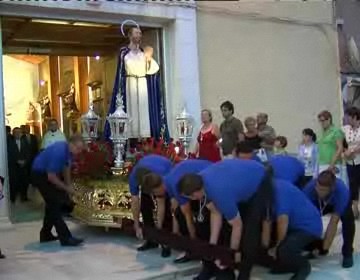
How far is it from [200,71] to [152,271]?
455 centimetres

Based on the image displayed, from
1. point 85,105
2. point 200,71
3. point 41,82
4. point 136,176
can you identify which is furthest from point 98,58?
point 136,176

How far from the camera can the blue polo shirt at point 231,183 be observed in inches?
163

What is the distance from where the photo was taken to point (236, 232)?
14.0 feet

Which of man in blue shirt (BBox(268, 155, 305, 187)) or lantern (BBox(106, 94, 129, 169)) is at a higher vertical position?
lantern (BBox(106, 94, 129, 169))

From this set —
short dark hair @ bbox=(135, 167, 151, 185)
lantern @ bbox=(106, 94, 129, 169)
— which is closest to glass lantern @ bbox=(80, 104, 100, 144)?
lantern @ bbox=(106, 94, 129, 169)

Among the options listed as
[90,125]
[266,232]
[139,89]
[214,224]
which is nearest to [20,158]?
[90,125]

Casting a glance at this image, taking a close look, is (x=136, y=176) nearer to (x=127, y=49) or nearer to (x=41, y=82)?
(x=127, y=49)

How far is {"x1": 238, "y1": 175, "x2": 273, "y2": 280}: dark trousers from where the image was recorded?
430 centimetres

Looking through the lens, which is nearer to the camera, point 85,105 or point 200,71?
point 200,71

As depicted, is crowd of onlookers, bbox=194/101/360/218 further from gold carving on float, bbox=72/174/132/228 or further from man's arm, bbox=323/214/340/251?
man's arm, bbox=323/214/340/251

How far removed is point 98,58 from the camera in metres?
11.2

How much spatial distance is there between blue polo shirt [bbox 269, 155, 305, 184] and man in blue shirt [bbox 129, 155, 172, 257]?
3.23 feet

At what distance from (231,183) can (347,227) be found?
136 centimetres

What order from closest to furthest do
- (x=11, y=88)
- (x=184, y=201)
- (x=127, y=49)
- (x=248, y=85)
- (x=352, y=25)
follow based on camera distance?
(x=184, y=201)
(x=127, y=49)
(x=248, y=85)
(x=352, y=25)
(x=11, y=88)
